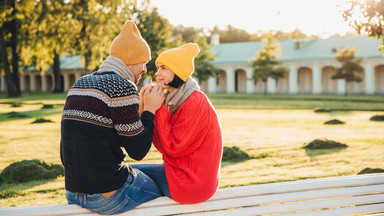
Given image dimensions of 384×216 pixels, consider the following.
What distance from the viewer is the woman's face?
2691mm

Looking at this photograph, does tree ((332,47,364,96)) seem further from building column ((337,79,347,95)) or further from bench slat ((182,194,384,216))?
bench slat ((182,194,384,216))

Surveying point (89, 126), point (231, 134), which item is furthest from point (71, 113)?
point (231, 134)

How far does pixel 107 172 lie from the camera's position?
93.0 inches

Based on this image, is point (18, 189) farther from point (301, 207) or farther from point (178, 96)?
point (301, 207)

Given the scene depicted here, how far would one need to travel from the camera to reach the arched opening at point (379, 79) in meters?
46.5

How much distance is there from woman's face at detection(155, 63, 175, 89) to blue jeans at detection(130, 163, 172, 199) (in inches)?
20.8

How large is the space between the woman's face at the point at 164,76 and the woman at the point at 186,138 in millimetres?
30

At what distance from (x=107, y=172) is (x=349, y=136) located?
33.7 feet

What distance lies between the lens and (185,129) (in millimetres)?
2510

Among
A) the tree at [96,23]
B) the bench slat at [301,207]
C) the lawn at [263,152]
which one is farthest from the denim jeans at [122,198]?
the tree at [96,23]

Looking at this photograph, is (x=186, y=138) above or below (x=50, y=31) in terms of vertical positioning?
below

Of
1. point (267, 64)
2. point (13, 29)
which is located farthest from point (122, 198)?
point (267, 64)

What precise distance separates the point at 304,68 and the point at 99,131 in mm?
51165

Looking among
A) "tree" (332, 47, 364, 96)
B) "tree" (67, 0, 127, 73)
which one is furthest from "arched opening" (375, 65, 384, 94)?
"tree" (67, 0, 127, 73)
